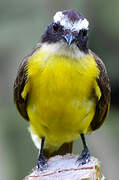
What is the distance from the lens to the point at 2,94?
39.0ft

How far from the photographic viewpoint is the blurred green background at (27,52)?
11.0 meters

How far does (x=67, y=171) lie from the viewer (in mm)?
6555

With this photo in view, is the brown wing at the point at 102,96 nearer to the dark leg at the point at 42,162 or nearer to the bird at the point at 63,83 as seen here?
the bird at the point at 63,83

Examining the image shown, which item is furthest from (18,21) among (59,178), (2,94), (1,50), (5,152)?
(59,178)

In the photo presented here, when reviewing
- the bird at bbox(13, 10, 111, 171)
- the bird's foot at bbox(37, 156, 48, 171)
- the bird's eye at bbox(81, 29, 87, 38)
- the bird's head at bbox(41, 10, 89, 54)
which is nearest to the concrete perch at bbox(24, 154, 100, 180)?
the bird's foot at bbox(37, 156, 48, 171)

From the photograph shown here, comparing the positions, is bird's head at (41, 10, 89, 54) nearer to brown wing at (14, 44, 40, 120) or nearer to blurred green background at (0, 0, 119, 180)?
brown wing at (14, 44, 40, 120)

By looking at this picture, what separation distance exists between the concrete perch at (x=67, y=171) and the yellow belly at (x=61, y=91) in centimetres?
76

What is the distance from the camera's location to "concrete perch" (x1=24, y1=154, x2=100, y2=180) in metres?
6.34

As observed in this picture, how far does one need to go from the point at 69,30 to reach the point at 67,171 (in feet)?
5.11

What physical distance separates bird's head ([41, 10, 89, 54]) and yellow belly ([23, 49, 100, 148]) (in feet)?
0.58

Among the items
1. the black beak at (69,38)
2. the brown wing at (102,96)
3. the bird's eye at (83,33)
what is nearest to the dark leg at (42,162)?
the brown wing at (102,96)

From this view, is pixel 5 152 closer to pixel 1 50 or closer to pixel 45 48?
pixel 1 50

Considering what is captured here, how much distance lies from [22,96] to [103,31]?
4562 mm

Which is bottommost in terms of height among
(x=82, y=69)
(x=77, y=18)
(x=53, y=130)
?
(x=53, y=130)
